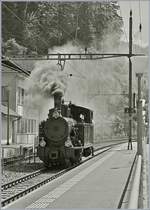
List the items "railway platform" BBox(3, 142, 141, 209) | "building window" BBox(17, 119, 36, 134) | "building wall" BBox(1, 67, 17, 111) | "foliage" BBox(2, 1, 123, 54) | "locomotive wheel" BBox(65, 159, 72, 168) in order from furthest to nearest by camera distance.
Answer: "building window" BBox(17, 119, 36, 134), "building wall" BBox(1, 67, 17, 111), "foliage" BBox(2, 1, 123, 54), "locomotive wheel" BBox(65, 159, 72, 168), "railway platform" BBox(3, 142, 141, 209)

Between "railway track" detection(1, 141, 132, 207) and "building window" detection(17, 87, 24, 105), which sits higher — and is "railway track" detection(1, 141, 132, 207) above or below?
below

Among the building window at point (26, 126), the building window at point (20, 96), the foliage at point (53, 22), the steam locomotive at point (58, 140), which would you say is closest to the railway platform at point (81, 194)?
the steam locomotive at point (58, 140)

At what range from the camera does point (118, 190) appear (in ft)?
43.2

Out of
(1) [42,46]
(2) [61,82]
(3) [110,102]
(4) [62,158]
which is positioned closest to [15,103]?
(1) [42,46]

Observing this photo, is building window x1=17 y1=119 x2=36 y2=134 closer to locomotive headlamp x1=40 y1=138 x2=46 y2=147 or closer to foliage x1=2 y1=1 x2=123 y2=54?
foliage x1=2 y1=1 x2=123 y2=54

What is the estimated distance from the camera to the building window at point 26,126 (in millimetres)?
41431

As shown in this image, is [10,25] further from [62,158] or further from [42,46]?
[62,158]

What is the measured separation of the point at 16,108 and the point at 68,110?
1724 cm

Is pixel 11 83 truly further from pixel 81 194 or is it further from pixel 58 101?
pixel 81 194

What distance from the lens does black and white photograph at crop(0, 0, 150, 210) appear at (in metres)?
13.4

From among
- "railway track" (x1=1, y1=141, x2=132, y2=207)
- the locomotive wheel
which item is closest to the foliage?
the locomotive wheel

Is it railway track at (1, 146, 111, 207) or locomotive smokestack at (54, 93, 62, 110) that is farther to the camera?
locomotive smokestack at (54, 93, 62, 110)

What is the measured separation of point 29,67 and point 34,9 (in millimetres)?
15613

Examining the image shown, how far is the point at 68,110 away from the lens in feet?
76.8
